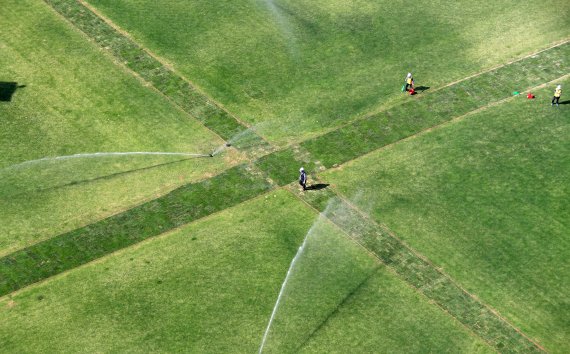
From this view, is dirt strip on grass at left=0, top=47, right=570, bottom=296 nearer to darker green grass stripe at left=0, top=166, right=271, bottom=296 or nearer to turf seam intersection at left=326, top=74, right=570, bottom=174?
darker green grass stripe at left=0, top=166, right=271, bottom=296

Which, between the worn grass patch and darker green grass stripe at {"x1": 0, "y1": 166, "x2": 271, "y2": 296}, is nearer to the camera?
the worn grass patch

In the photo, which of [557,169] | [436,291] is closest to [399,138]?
[557,169]

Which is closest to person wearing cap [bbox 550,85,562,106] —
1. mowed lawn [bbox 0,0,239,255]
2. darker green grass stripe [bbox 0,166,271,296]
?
darker green grass stripe [bbox 0,166,271,296]

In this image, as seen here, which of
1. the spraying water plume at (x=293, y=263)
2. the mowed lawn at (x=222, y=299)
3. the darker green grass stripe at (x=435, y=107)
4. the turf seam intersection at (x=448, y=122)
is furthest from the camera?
the darker green grass stripe at (x=435, y=107)

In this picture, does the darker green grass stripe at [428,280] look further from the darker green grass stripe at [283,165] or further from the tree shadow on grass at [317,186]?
the darker green grass stripe at [283,165]

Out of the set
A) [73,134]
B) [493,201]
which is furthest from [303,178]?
[73,134]

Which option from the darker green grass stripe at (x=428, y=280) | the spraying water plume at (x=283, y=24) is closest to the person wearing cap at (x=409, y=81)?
the spraying water plume at (x=283, y=24)
